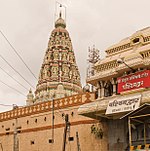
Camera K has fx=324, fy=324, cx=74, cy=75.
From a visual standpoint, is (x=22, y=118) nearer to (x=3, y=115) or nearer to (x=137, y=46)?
(x=3, y=115)

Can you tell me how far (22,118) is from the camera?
30.7m

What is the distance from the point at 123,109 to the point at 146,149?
317 centimetres

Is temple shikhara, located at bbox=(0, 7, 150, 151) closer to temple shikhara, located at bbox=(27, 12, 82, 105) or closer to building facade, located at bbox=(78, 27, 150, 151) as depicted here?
building facade, located at bbox=(78, 27, 150, 151)

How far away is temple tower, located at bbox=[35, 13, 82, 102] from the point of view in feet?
157

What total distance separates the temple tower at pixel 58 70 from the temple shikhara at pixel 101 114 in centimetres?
1275

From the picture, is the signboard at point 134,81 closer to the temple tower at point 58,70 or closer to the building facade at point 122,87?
the building facade at point 122,87

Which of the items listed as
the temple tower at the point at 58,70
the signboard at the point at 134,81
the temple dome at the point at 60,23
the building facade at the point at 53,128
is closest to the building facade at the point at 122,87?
the signboard at the point at 134,81

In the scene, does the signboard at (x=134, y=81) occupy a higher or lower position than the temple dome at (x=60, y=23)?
lower

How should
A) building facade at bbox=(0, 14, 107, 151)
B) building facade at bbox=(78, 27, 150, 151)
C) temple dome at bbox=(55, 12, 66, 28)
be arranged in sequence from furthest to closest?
1. temple dome at bbox=(55, 12, 66, 28)
2. building facade at bbox=(0, 14, 107, 151)
3. building facade at bbox=(78, 27, 150, 151)

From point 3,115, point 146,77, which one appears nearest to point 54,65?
point 3,115

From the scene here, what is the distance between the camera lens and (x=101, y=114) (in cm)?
2195

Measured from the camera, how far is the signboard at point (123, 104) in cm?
1887

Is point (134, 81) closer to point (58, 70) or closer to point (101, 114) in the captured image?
point (101, 114)

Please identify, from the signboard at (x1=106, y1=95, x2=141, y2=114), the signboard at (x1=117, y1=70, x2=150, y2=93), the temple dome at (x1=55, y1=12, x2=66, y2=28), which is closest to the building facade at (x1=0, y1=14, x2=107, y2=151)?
the signboard at (x1=106, y1=95, x2=141, y2=114)
